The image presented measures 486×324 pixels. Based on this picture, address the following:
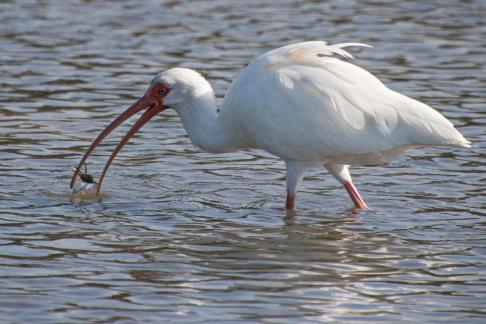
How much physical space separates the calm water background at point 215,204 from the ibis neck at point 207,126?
515 mm

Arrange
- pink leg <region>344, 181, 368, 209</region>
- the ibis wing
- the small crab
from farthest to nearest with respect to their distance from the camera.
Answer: the small crab < pink leg <region>344, 181, 368, 209</region> < the ibis wing

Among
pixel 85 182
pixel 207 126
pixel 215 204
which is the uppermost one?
pixel 207 126

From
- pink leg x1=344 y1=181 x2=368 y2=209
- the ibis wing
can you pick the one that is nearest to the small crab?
the ibis wing

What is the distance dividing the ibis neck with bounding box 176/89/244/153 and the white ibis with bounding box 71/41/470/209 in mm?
200

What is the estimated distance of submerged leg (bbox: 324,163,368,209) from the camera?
1082 cm

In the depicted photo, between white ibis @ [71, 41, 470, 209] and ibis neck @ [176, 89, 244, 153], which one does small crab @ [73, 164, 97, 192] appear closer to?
ibis neck @ [176, 89, 244, 153]

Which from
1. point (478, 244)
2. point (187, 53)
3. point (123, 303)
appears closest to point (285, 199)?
point (478, 244)

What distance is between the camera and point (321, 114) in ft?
33.7

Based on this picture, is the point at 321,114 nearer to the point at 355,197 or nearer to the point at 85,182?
the point at 355,197

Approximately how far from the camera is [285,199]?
37.0 ft

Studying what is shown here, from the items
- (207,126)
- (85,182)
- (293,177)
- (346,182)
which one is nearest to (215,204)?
(207,126)

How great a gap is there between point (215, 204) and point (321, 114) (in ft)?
4.56

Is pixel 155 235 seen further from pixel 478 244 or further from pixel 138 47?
pixel 138 47

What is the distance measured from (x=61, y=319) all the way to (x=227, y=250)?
6.80ft
